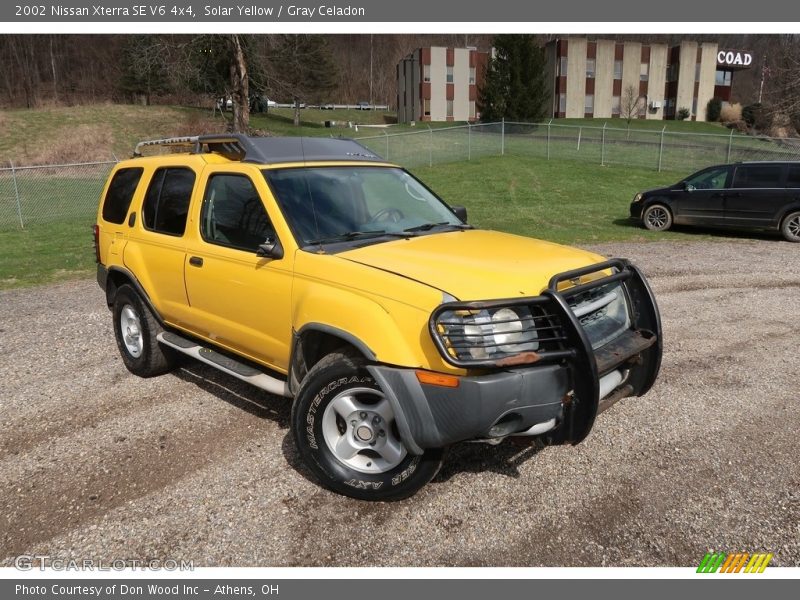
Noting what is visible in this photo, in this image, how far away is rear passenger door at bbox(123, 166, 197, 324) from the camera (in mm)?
4805

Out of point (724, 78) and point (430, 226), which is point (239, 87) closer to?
point (430, 226)

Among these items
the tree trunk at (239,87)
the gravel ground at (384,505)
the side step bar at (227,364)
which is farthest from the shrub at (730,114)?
the side step bar at (227,364)

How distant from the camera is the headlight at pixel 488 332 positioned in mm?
2986

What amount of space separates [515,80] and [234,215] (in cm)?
4712

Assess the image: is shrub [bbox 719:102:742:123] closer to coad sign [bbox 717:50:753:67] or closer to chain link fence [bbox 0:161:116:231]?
coad sign [bbox 717:50:753:67]

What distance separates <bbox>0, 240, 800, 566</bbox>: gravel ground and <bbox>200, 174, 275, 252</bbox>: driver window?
1411mm

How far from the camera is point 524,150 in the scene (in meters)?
28.2

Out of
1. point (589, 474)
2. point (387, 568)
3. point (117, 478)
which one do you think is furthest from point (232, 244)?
point (589, 474)

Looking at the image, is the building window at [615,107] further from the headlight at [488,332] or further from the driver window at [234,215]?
the headlight at [488,332]

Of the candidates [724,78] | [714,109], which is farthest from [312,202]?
[724,78]

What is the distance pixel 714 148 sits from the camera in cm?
2466

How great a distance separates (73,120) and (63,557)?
4681 centimetres

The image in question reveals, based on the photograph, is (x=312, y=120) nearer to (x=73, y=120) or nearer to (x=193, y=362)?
(x=73, y=120)

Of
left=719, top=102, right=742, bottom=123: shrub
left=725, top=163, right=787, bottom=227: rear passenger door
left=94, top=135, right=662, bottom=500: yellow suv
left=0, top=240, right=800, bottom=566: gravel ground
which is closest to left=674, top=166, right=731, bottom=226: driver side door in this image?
left=725, top=163, right=787, bottom=227: rear passenger door
